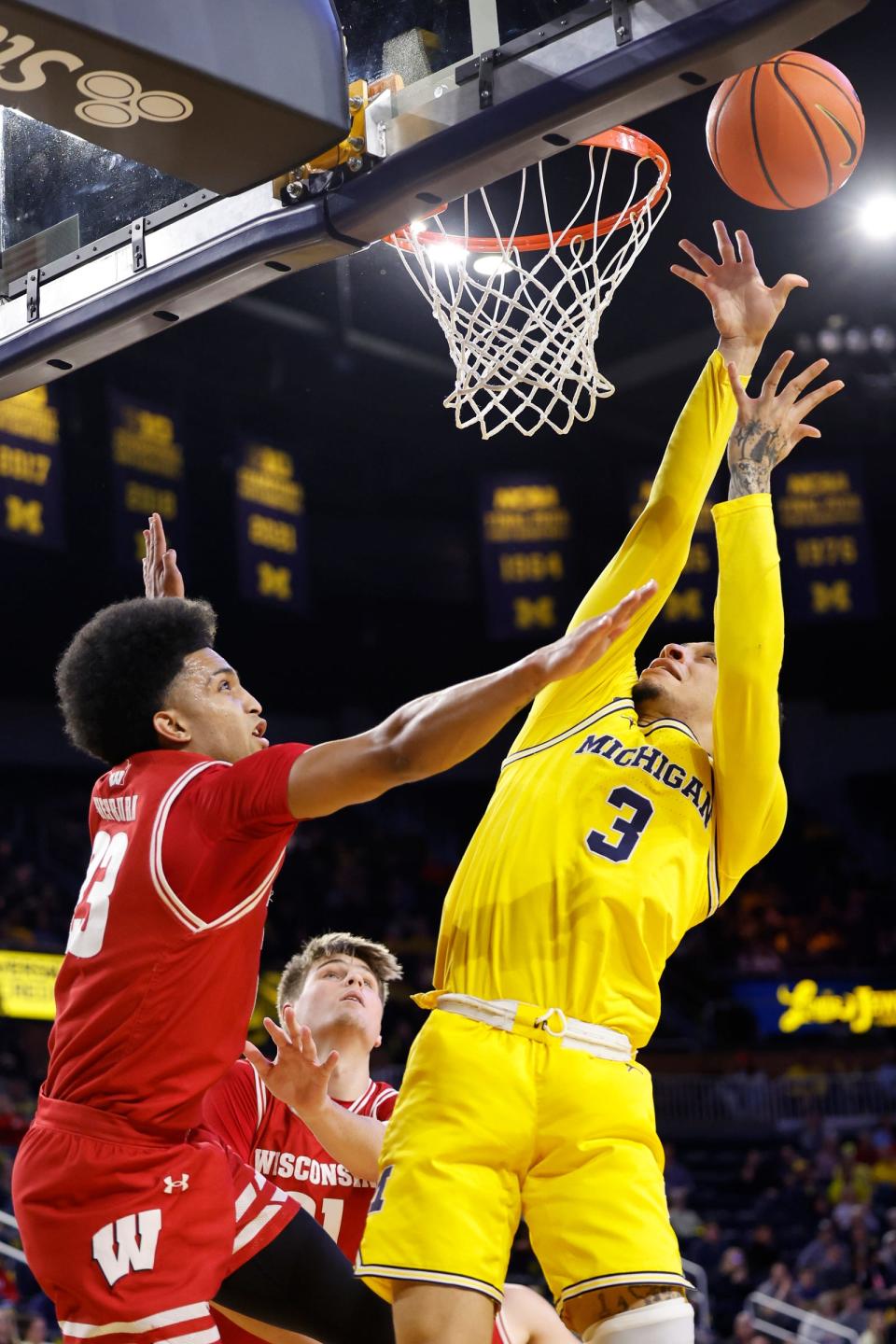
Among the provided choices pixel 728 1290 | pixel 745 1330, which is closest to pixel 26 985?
pixel 728 1290

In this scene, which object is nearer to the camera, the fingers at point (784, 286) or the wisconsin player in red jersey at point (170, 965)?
the wisconsin player in red jersey at point (170, 965)

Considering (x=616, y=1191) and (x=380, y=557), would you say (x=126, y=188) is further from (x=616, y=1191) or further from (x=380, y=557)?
(x=380, y=557)

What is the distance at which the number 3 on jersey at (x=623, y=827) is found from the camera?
11.1 feet

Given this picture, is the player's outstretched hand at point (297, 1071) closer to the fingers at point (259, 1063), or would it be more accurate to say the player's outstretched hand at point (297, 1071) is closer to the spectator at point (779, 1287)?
Result: the fingers at point (259, 1063)

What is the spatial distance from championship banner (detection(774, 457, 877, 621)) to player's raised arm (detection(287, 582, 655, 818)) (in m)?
16.8

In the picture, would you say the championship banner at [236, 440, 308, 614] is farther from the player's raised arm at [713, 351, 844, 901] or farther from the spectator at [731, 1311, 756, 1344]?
the player's raised arm at [713, 351, 844, 901]

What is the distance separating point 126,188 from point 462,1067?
2310 millimetres

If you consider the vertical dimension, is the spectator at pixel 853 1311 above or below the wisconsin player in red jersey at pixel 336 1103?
below

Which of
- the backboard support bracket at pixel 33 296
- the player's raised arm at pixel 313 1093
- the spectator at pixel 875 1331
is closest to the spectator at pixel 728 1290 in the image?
the spectator at pixel 875 1331

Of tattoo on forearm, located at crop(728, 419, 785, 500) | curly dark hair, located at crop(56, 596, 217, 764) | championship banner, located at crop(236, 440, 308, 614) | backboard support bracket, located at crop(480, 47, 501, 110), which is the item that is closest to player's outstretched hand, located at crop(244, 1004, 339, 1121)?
curly dark hair, located at crop(56, 596, 217, 764)

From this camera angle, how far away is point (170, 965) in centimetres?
300

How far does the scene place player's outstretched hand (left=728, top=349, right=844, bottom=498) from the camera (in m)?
3.69

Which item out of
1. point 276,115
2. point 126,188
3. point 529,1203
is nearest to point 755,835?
point 529,1203

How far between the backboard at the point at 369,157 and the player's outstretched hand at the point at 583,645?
3.58 ft
